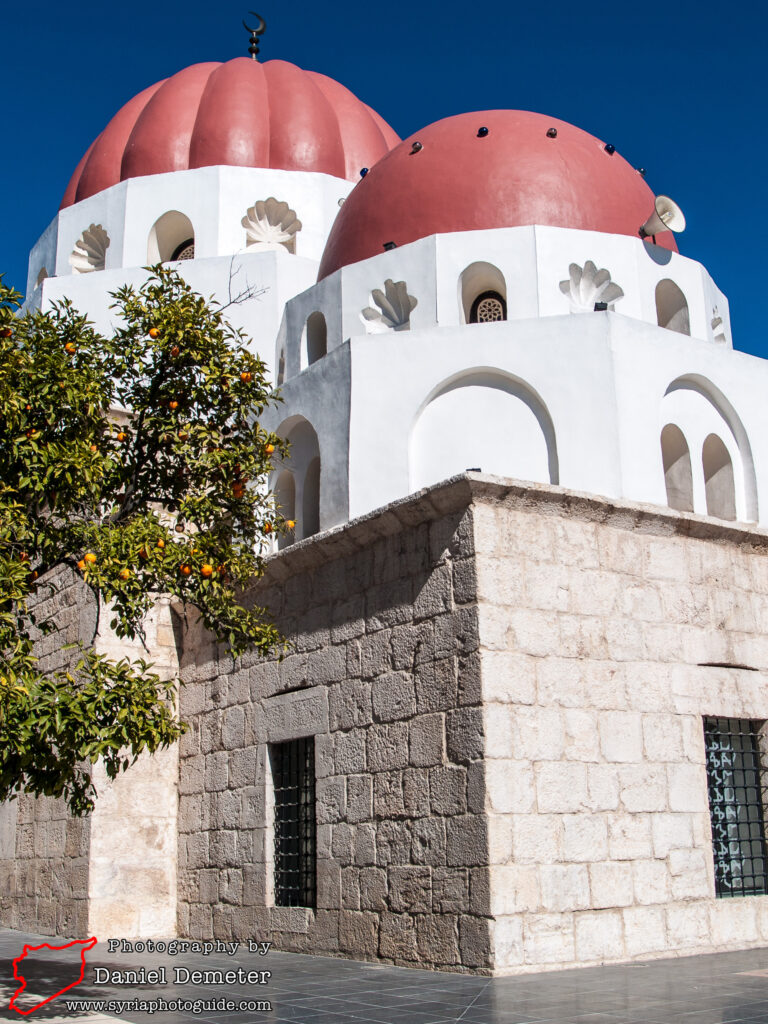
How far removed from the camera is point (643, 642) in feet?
20.9

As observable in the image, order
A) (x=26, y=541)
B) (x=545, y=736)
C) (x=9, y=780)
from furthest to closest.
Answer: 1. (x=545, y=736)
2. (x=26, y=541)
3. (x=9, y=780)

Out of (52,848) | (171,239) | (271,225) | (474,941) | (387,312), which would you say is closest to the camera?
(474,941)

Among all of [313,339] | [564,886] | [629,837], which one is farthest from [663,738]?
[313,339]

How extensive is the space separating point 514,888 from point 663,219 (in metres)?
6.90

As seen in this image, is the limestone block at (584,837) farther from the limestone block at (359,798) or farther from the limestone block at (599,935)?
the limestone block at (359,798)

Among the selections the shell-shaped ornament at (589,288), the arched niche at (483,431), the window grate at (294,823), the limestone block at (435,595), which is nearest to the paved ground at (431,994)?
the window grate at (294,823)

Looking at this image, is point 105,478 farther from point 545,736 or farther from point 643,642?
point 643,642

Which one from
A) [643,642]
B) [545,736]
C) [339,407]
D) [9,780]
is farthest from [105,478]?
[339,407]

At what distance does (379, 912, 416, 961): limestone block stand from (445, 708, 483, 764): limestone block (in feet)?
3.27

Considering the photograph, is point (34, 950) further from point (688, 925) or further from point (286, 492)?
point (286, 492)

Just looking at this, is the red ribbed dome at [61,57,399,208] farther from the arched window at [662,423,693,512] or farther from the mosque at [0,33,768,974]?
the arched window at [662,423,693,512]

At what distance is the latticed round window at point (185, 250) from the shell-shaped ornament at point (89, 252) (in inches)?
35.5

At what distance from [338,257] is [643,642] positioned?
579 cm

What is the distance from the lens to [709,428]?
956 cm
